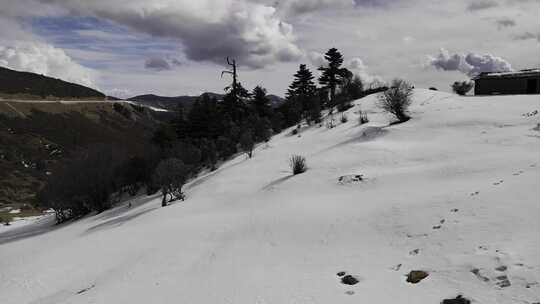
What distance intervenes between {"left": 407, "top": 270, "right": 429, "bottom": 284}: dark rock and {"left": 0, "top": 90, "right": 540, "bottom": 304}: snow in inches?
5.0

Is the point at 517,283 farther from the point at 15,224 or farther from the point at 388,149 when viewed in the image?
the point at 15,224

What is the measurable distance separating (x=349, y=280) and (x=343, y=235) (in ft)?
8.35

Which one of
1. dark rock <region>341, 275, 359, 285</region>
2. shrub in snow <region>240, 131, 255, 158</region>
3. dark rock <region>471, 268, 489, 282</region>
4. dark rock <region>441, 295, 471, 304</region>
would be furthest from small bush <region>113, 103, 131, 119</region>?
dark rock <region>441, 295, 471, 304</region>

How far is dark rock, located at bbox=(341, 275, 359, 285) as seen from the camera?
330 inches

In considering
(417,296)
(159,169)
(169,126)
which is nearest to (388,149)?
(417,296)

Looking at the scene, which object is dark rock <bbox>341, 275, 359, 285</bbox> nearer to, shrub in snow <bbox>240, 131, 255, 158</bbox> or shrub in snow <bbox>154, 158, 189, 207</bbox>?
shrub in snow <bbox>154, 158, 189, 207</bbox>

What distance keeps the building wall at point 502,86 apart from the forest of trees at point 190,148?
10995 millimetres

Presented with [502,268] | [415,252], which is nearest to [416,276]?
[415,252]

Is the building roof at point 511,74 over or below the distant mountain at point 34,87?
below

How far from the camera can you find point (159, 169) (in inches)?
950

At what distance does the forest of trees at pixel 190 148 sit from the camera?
97.5 ft

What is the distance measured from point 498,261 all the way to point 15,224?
37.6 m

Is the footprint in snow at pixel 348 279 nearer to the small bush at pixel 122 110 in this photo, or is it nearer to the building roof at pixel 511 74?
the building roof at pixel 511 74

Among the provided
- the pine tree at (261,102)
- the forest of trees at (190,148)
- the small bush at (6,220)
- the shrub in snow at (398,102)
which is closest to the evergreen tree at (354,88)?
the forest of trees at (190,148)
